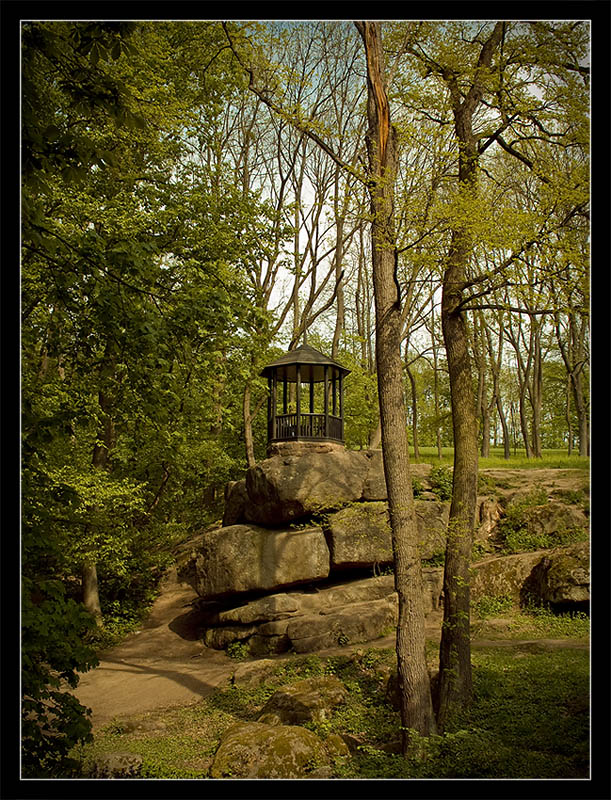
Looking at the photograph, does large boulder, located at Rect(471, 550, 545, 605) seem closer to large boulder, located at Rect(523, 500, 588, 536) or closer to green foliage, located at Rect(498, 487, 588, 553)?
green foliage, located at Rect(498, 487, 588, 553)

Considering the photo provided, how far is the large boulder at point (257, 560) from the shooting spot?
10.7 metres

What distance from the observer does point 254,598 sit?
10883 millimetres

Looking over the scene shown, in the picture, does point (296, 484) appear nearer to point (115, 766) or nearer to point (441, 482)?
point (441, 482)

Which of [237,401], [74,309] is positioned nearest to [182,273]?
[74,309]

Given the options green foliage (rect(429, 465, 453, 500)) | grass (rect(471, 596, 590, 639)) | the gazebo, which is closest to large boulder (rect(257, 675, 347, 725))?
grass (rect(471, 596, 590, 639))

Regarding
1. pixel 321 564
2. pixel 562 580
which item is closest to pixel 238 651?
pixel 321 564

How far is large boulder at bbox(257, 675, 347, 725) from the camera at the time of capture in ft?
21.0

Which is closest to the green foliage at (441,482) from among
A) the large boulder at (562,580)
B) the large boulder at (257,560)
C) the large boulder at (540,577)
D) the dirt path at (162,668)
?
the large boulder at (540,577)

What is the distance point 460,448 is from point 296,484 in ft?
16.4

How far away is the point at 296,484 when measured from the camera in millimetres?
11031

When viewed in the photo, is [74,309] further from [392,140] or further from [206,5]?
[392,140]

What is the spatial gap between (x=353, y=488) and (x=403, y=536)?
5831 millimetres

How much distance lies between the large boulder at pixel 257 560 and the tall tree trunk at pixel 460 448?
191 inches

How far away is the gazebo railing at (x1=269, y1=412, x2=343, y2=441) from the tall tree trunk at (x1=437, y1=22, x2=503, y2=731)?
5828 millimetres
